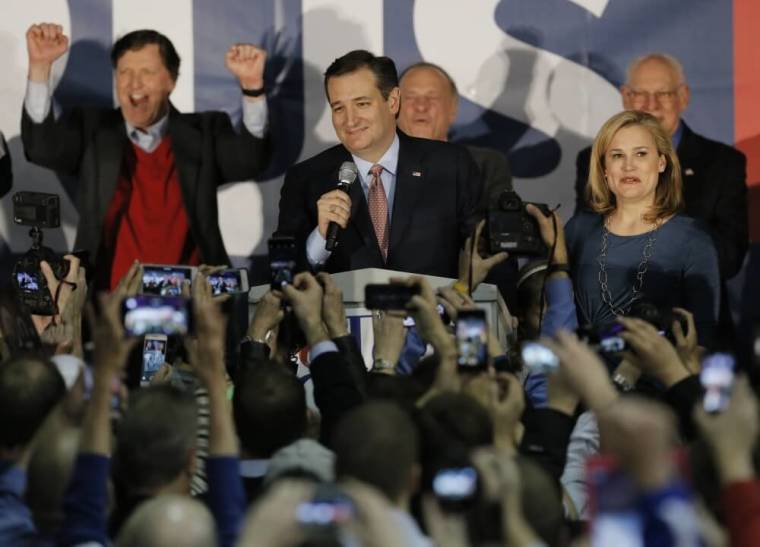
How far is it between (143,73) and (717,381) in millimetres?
3625

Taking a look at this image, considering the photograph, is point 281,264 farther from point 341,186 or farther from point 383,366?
point 341,186

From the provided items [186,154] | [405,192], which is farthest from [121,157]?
[405,192]

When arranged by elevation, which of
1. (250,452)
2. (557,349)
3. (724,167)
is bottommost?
(250,452)

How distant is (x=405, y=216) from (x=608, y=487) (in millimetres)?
2843

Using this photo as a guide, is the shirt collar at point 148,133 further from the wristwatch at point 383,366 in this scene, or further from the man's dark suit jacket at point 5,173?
the wristwatch at point 383,366

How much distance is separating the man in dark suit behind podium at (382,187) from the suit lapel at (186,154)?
0.94m

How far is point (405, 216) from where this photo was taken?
5.12 metres

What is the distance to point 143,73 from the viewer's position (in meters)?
6.09

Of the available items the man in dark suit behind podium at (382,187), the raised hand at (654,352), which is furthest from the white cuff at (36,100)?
the raised hand at (654,352)

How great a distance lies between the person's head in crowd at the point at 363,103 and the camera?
523 centimetres

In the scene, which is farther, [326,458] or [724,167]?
[724,167]

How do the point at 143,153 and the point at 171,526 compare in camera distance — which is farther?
the point at 143,153

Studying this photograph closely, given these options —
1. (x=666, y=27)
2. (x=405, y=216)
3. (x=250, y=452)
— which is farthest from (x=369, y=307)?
(x=666, y=27)

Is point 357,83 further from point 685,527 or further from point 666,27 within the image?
point 685,527
